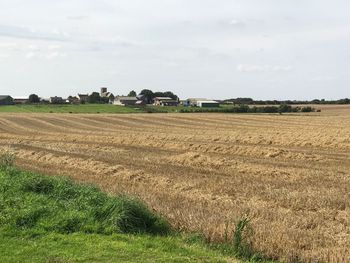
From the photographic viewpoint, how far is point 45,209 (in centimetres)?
923

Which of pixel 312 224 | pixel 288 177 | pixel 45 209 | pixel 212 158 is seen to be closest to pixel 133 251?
pixel 45 209

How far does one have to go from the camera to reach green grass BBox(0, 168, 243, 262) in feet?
22.9

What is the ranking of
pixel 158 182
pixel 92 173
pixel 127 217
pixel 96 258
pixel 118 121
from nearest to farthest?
1. pixel 96 258
2. pixel 127 217
3. pixel 158 182
4. pixel 92 173
5. pixel 118 121

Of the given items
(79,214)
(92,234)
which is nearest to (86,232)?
(92,234)

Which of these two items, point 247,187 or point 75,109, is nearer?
point 247,187

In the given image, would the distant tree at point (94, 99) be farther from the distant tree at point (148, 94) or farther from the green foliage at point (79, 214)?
the green foliage at point (79, 214)

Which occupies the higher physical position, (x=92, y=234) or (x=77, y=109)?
(x=92, y=234)

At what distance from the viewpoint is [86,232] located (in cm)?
833

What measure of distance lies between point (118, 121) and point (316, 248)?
54.7 meters

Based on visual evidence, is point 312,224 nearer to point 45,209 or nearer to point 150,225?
point 150,225

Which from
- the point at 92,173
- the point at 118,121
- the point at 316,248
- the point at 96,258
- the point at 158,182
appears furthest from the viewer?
the point at 118,121

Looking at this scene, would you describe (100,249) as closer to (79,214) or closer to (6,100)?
(79,214)

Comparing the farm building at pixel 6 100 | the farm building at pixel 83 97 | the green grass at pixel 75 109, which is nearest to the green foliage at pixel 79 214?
the green grass at pixel 75 109

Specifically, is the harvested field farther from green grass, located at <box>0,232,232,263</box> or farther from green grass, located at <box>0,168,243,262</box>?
green grass, located at <box>0,232,232,263</box>
